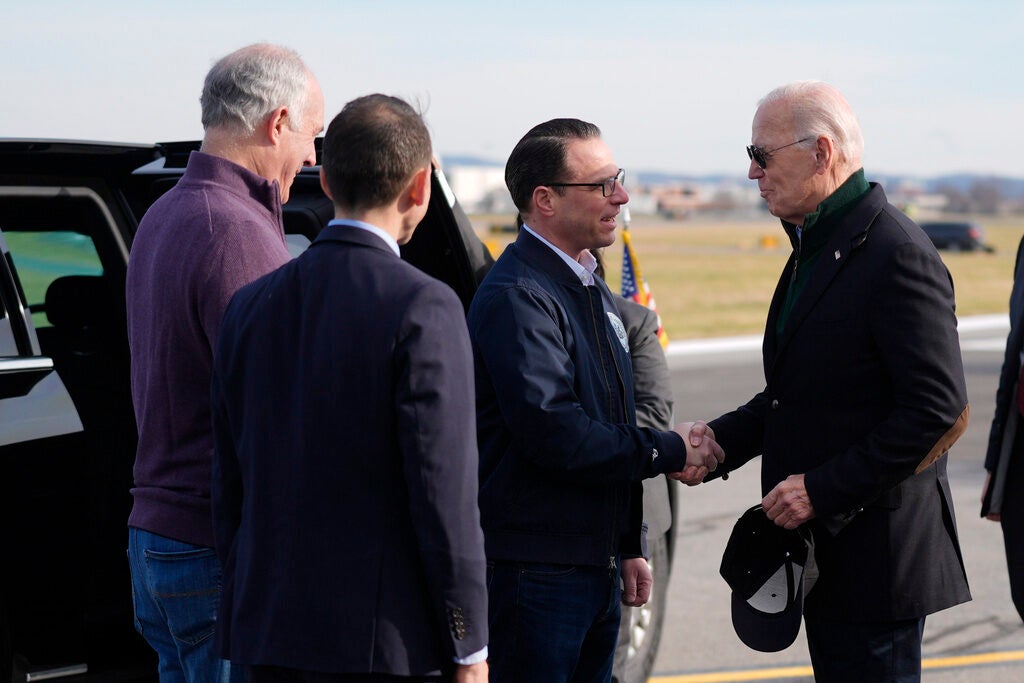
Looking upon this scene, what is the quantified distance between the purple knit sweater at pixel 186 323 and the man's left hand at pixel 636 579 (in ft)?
3.88

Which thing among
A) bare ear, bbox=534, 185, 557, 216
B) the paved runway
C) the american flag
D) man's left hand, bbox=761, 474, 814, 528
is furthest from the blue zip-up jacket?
the american flag

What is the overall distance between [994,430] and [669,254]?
48504mm

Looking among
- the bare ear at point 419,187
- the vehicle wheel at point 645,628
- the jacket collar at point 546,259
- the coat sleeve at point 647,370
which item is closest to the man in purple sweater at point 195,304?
A: the bare ear at point 419,187

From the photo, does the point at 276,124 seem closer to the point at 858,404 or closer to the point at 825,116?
the point at 825,116

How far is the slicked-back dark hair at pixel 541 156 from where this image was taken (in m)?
3.12

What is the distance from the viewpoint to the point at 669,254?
51.8 meters

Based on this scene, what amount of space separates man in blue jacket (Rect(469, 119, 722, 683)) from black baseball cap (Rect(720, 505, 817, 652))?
0.85 ft

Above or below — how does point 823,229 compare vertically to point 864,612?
above

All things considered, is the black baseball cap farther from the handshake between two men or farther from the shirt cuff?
the shirt cuff

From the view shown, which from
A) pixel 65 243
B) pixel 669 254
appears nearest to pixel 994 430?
pixel 65 243

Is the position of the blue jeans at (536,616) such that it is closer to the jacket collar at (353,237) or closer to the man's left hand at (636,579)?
the man's left hand at (636,579)

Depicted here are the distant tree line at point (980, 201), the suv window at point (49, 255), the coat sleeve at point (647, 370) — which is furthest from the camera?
the distant tree line at point (980, 201)

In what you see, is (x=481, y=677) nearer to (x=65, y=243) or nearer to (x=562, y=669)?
(x=562, y=669)

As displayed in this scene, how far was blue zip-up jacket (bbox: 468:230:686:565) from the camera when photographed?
2.84 m
